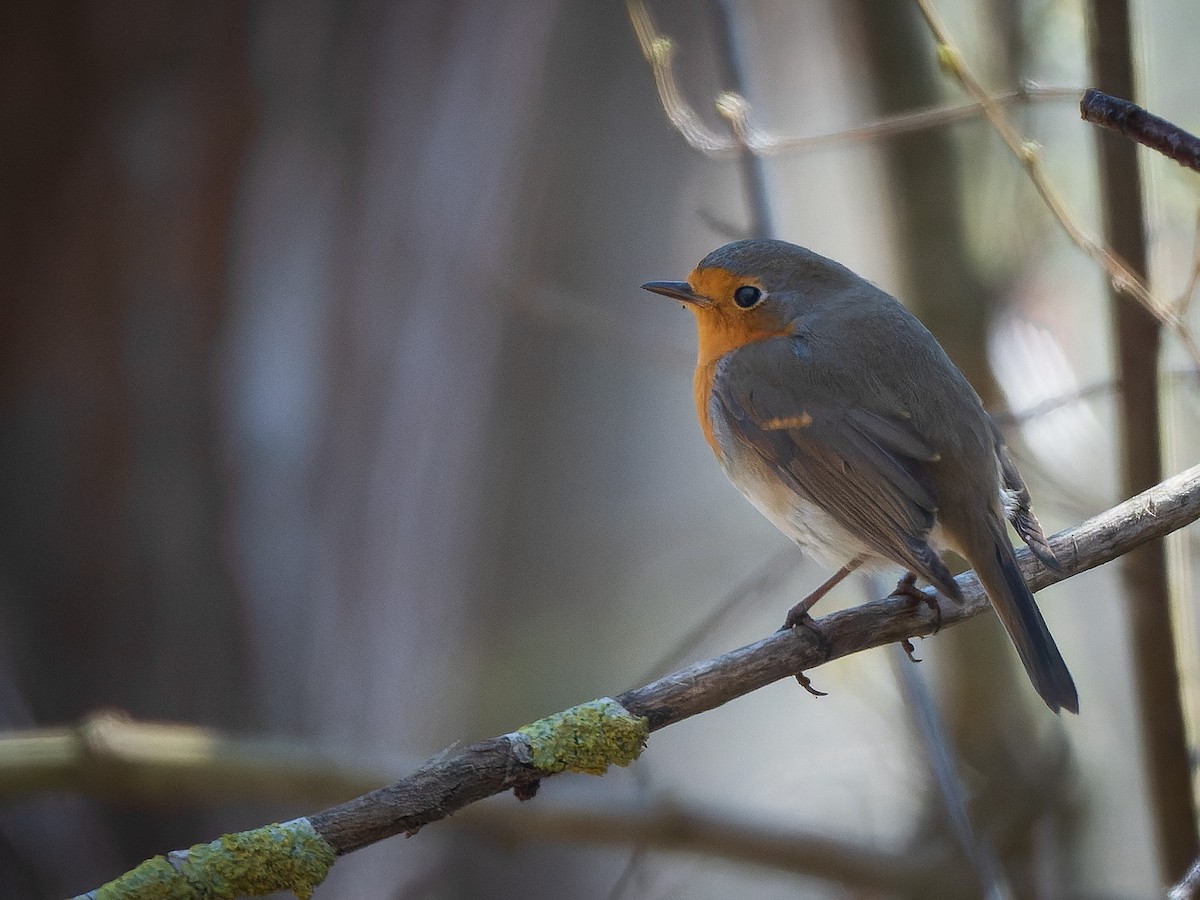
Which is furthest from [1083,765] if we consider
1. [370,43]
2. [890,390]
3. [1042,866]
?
[370,43]

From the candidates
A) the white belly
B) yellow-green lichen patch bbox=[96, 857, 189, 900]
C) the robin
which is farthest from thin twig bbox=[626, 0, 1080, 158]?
yellow-green lichen patch bbox=[96, 857, 189, 900]

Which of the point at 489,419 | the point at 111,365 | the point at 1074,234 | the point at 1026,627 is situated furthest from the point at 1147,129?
the point at 489,419

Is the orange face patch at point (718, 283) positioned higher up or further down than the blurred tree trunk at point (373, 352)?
further down

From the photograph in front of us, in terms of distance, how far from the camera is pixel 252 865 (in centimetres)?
139

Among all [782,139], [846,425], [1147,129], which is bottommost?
[1147,129]

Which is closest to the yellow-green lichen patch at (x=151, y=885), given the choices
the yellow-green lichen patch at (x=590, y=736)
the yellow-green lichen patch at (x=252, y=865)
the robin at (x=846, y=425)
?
the yellow-green lichen patch at (x=252, y=865)

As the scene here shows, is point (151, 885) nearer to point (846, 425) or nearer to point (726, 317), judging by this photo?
point (846, 425)

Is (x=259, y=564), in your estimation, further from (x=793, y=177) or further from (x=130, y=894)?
(x=793, y=177)

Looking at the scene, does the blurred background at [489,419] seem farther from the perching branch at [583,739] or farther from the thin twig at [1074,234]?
the perching branch at [583,739]

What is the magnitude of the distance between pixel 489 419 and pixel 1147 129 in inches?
118

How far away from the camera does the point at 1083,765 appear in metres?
3.54

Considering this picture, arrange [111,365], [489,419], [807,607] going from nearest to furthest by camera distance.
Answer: [807,607], [111,365], [489,419]

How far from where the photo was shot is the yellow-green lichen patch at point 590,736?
4.96 feet

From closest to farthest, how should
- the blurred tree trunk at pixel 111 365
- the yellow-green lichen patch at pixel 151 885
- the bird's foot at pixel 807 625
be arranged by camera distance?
the yellow-green lichen patch at pixel 151 885
the bird's foot at pixel 807 625
the blurred tree trunk at pixel 111 365
